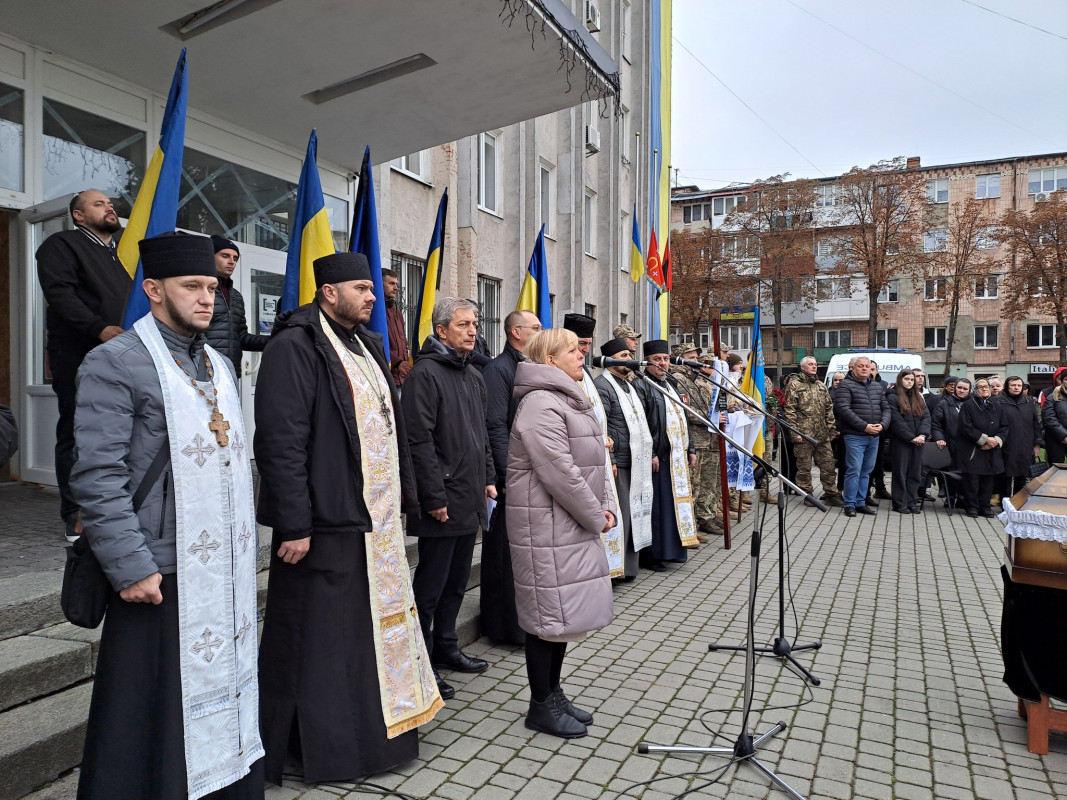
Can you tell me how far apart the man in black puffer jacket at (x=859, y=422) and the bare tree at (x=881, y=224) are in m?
24.3

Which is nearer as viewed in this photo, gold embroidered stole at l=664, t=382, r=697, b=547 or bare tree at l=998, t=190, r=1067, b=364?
gold embroidered stole at l=664, t=382, r=697, b=547

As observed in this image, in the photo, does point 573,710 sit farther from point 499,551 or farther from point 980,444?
point 980,444

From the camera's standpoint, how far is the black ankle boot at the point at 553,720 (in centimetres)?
400

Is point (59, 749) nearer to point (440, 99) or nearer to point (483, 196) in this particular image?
point (440, 99)

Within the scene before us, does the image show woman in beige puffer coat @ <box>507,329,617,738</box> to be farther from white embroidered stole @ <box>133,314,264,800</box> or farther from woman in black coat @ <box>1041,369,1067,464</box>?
woman in black coat @ <box>1041,369,1067,464</box>

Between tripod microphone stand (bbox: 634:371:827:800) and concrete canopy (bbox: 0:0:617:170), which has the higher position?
concrete canopy (bbox: 0:0:617:170)

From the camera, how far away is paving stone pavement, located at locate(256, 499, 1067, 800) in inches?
140

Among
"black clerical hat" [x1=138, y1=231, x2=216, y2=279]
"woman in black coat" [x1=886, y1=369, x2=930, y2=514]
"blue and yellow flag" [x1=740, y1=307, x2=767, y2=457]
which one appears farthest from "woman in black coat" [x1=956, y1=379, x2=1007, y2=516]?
"black clerical hat" [x1=138, y1=231, x2=216, y2=279]

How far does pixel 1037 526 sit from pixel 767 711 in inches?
66.7

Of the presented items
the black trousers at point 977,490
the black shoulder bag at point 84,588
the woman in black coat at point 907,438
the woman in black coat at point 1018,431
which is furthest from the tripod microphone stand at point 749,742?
the woman in black coat at point 1018,431

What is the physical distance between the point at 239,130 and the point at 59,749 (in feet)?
21.8

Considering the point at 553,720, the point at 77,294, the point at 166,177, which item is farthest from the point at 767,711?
the point at 77,294

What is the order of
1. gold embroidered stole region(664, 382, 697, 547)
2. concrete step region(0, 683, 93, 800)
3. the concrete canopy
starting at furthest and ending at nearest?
1. gold embroidered stole region(664, 382, 697, 547)
2. the concrete canopy
3. concrete step region(0, 683, 93, 800)

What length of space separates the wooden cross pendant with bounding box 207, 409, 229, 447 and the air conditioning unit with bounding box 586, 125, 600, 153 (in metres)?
17.0
